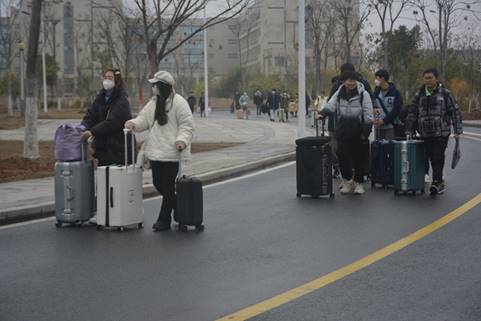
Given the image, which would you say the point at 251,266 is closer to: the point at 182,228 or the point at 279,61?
the point at 182,228

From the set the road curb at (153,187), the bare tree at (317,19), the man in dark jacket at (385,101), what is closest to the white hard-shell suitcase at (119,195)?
the road curb at (153,187)

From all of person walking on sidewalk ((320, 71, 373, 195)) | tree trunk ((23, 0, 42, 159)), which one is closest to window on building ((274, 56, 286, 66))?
tree trunk ((23, 0, 42, 159))

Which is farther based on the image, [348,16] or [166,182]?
[348,16]

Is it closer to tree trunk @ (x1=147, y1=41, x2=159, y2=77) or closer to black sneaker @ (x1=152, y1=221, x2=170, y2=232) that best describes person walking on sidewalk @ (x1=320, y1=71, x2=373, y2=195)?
black sneaker @ (x1=152, y1=221, x2=170, y2=232)

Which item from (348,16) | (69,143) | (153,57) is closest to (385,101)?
(69,143)

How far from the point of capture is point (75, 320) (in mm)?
5891

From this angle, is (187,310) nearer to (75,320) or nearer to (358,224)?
(75,320)

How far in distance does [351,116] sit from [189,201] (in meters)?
3.52

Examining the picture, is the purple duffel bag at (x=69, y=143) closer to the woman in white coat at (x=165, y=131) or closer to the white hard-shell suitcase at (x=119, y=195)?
the white hard-shell suitcase at (x=119, y=195)

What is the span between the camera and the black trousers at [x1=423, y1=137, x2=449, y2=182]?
11953 mm

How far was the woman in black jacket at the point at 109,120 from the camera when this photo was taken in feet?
33.5

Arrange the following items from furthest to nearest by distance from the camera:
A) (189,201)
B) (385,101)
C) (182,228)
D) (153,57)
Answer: (153,57) → (385,101) → (182,228) → (189,201)

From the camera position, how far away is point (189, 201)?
31.1ft

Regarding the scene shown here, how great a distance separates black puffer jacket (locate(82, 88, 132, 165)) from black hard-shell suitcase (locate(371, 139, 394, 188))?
4185mm
